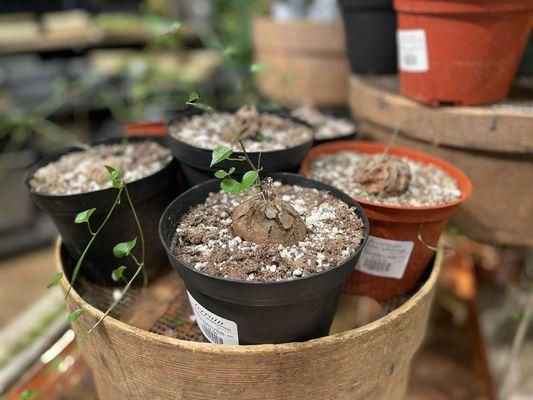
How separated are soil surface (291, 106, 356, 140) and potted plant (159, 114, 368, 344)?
1.20 feet

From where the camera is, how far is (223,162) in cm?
59

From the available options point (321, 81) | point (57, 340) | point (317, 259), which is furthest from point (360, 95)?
point (57, 340)

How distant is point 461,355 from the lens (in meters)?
1.30

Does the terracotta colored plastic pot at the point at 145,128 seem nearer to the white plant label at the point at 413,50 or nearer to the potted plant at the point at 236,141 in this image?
the potted plant at the point at 236,141

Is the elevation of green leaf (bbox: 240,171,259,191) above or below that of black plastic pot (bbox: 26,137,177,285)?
above

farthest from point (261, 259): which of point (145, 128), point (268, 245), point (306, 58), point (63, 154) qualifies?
point (306, 58)

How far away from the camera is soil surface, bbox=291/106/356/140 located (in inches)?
35.0

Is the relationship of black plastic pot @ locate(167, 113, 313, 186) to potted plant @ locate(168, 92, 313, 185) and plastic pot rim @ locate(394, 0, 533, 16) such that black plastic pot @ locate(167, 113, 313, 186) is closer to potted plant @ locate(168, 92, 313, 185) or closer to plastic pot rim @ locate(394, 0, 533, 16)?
potted plant @ locate(168, 92, 313, 185)

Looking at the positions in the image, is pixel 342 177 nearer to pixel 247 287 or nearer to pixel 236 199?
pixel 236 199

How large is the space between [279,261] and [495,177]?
1.72 feet

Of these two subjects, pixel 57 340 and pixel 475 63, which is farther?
pixel 57 340

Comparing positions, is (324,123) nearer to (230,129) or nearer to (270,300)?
(230,129)

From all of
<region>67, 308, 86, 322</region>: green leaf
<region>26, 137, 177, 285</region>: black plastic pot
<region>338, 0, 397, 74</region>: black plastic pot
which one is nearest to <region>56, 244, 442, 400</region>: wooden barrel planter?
<region>67, 308, 86, 322</region>: green leaf

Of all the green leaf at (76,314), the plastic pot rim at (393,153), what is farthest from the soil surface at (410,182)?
the green leaf at (76,314)
